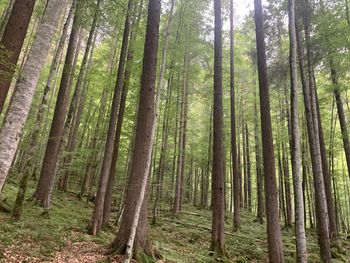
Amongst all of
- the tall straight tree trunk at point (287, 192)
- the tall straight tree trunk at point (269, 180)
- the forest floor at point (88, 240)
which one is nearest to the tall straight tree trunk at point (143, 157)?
the forest floor at point (88, 240)

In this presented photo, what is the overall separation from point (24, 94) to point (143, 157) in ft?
10.6

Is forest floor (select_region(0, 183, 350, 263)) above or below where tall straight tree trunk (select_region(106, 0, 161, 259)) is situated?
below

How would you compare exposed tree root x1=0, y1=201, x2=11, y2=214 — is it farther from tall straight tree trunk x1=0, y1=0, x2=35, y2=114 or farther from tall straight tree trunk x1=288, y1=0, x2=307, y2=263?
tall straight tree trunk x1=288, y1=0, x2=307, y2=263

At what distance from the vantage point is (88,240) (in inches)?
324

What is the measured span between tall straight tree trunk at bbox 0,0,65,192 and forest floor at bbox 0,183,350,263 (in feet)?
7.51

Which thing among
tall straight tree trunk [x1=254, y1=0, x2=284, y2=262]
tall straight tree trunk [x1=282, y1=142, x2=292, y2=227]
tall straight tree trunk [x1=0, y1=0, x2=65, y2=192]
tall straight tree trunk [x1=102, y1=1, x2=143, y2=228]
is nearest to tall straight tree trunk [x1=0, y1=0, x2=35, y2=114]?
tall straight tree trunk [x1=0, y1=0, x2=65, y2=192]

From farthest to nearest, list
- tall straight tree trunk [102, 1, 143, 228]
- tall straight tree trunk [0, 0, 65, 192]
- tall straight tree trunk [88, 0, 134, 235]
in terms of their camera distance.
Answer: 1. tall straight tree trunk [102, 1, 143, 228]
2. tall straight tree trunk [88, 0, 134, 235]
3. tall straight tree trunk [0, 0, 65, 192]

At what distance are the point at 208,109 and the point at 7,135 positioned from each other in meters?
19.8

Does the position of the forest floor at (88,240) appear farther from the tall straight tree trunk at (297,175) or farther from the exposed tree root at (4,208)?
the tall straight tree trunk at (297,175)

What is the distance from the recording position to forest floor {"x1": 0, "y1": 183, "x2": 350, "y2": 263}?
6289 millimetres

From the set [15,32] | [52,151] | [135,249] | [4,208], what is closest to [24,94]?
[15,32]

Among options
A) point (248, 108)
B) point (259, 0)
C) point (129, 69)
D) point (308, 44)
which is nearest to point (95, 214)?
point (129, 69)

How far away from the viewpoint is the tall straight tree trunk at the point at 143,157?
6.83 m

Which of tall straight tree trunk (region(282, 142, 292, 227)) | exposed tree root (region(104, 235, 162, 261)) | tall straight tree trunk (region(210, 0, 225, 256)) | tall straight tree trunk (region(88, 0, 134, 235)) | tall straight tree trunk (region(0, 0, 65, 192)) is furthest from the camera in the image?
tall straight tree trunk (region(282, 142, 292, 227))
